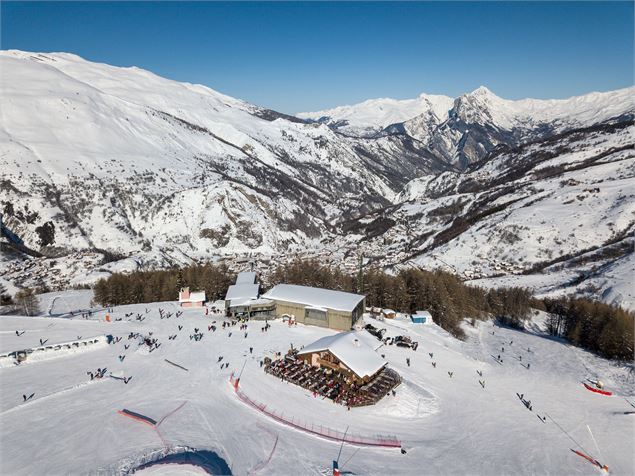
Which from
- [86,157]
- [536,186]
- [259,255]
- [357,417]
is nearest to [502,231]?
[536,186]

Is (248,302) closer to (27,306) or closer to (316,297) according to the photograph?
(316,297)

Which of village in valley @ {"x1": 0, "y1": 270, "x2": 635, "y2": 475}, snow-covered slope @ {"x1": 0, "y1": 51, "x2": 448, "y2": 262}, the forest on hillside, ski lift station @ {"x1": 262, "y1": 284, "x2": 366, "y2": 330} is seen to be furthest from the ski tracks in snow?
snow-covered slope @ {"x1": 0, "y1": 51, "x2": 448, "y2": 262}

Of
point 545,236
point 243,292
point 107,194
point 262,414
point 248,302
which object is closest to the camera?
point 262,414

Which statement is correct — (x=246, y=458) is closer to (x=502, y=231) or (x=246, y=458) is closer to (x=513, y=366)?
(x=513, y=366)

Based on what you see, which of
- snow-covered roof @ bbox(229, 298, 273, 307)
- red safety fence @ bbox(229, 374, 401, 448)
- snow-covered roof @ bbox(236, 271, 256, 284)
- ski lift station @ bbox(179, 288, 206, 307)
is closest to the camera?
red safety fence @ bbox(229, 374, 401, 448)

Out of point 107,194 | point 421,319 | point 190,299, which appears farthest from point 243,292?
point 107,194

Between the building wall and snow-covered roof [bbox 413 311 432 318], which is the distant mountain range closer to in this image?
snow-covered roof [bbox 413 311 432 318]

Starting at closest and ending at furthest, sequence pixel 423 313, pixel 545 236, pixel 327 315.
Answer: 1. pixel 327 315
2. pixel 423 313
3. pixel 545 236
